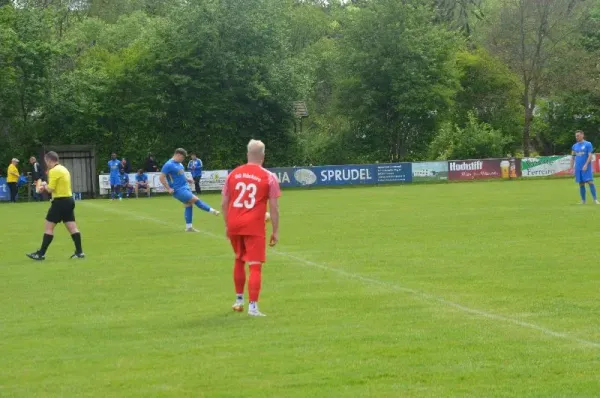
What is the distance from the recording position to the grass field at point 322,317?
7.71 meters

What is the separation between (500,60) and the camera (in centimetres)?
6372

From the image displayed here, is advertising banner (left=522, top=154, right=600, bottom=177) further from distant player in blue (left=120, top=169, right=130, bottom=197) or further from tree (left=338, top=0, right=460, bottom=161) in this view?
distant player in blue (left=120, top=169, right=130, bottom=197)

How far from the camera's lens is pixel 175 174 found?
2391 cm

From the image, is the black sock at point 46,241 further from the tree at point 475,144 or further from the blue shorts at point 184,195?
the tree at point 475,144

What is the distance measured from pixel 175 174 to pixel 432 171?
2915 centimetres

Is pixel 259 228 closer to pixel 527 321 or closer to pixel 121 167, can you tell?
pixel 527 321

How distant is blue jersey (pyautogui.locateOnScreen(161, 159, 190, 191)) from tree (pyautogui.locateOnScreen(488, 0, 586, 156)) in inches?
1652

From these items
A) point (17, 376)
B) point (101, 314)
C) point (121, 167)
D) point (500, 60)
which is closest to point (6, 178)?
point (121, 167)

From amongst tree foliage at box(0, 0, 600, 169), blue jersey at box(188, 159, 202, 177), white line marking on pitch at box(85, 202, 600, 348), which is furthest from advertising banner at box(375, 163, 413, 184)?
white line marking on pitch at box(85, 202, 600, 348)

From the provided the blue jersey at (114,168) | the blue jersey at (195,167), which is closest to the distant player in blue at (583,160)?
the blue jersey at (195,167)

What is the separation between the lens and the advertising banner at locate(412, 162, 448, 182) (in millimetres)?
51469

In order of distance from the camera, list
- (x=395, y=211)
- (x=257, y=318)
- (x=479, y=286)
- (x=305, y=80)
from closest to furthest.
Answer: (x=257, y=318) < (x=479, y=286) < (x=395, y=211) < (x=305, y=80)

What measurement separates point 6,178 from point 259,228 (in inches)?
1591

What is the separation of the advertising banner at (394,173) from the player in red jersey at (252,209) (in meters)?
41.0
